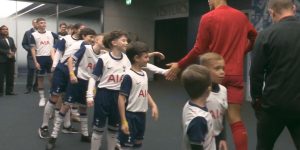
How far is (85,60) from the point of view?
4.78m

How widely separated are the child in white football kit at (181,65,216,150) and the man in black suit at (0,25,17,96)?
8.40m

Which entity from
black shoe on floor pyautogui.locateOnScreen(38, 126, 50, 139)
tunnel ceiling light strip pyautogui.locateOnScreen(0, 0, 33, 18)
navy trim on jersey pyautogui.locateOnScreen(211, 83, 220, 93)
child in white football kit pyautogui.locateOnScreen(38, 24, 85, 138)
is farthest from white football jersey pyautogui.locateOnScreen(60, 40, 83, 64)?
tunnel ceiling light strip pyautogui.locateOnScreen(0, 0, 33, 18)

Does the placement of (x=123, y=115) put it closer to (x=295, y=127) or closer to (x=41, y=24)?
(x=295, y=127)

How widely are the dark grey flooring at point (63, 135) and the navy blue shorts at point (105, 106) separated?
1.02m

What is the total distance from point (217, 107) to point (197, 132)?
0.53 meters

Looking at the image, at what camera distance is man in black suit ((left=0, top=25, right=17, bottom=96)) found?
998 cm

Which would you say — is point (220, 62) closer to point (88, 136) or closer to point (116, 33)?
point (116, 33)

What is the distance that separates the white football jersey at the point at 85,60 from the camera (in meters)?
4.70

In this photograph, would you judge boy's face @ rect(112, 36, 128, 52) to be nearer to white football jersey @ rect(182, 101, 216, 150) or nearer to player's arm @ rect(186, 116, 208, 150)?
white football jersey @ rect(182, 101, 216, 150)

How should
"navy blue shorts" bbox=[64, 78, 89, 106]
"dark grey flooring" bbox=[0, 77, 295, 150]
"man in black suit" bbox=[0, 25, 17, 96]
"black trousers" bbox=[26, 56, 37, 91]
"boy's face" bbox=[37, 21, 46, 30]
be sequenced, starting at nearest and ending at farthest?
"navy blue shorts" bbox=[64, 78, 89, 106] → "dark grey flooring" bbox=[0, 77, 295, 150] → "boy's face" bbox=[37, 21, 46, 30] → "man in black suit" bbox=[0, 25, 17, 96] → "black trousers" bbox=[26, 56, 37, 91]

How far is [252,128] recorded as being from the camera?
6.37 m

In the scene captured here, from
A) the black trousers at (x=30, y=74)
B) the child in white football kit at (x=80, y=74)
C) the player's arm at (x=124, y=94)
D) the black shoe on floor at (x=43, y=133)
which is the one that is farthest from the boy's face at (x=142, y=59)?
the black trousers at (x=30, y=74)

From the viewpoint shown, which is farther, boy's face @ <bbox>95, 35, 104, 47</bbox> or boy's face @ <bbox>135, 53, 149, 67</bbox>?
boy's face @ <bbox>95, 35, 104, 47</bbox>

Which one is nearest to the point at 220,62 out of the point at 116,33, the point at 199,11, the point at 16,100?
the point at 116,33
